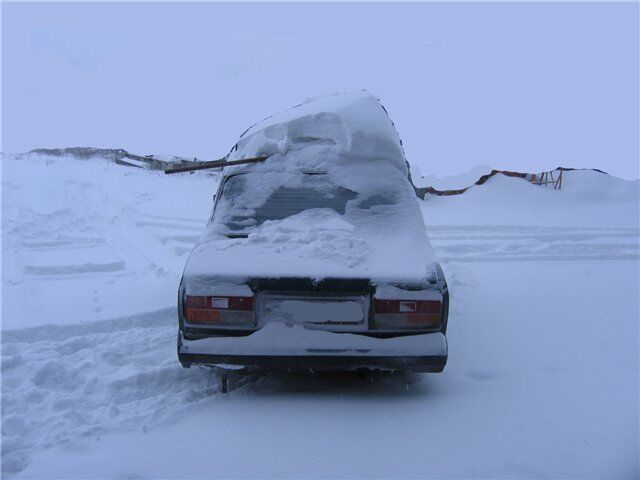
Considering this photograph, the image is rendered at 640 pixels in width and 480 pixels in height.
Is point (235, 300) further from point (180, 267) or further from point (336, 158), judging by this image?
point (180, 267)

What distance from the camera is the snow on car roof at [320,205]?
288cm

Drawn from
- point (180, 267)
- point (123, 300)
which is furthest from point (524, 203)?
point (123, 300)

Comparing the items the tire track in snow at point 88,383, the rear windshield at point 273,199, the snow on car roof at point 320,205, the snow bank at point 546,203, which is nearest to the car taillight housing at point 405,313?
the snow on car roof at point 320,205

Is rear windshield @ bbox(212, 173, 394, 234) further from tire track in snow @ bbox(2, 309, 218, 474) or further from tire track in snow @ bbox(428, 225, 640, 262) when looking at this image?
tire track in snow @ bbox(428, 225, 640, 262)

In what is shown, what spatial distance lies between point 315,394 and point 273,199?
1417 mm

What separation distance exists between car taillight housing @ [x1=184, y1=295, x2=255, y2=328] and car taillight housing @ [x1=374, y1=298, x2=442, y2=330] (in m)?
0.72

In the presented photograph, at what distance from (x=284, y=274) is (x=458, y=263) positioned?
4.57 meters

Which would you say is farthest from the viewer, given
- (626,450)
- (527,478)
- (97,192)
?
(97,192)

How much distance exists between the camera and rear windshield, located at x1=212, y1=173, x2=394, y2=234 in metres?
3.50

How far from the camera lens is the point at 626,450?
2484mm

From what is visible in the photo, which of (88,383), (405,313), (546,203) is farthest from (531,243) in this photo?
(88,383)

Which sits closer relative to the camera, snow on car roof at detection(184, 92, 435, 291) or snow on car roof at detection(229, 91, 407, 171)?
snow on car roof at detection(184, 92, 435, 291)

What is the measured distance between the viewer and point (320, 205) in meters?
3.58

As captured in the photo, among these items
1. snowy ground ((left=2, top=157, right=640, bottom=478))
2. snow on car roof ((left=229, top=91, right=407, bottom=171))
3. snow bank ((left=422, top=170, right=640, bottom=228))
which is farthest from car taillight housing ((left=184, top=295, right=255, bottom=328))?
snow bank ((left=422, top=170, right=640, bottom=228))
